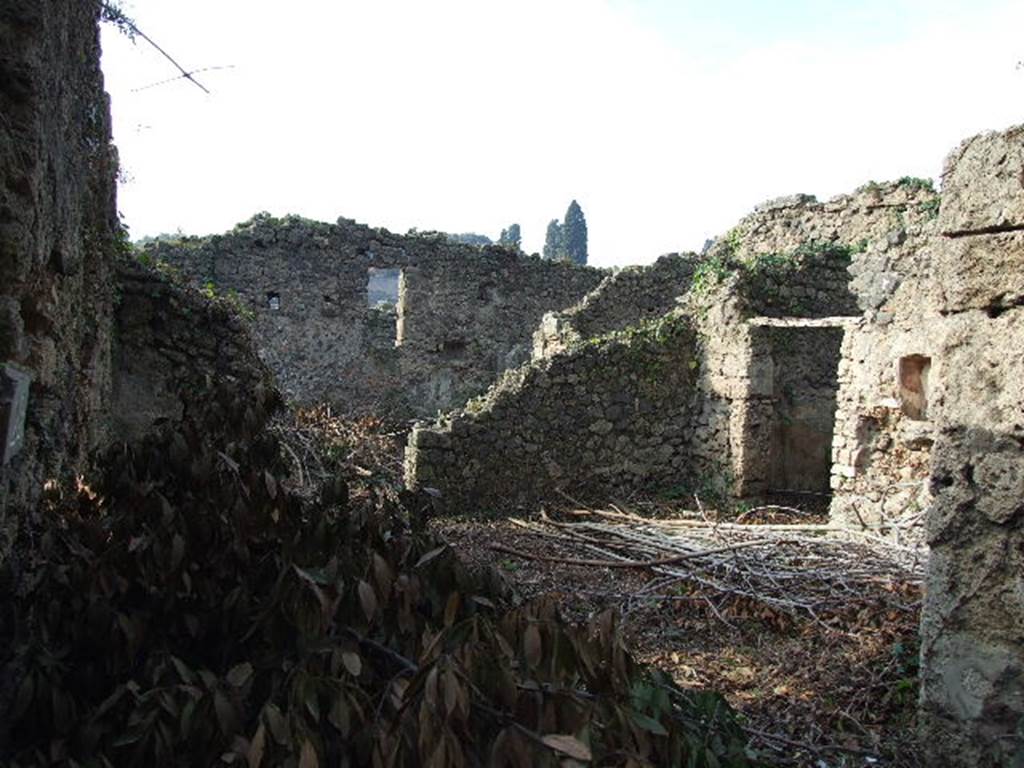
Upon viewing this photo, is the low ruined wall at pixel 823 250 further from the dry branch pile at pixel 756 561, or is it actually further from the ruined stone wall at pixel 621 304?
the dry branch pile at pixel 756 561

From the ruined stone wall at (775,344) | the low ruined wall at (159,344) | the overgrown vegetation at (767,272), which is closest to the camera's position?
the low ruined wall at (159,344)

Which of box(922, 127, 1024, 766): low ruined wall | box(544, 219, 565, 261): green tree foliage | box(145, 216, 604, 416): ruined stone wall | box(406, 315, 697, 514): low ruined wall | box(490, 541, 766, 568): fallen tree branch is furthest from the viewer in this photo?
box(544, 219, 565, 261): green tree foliage

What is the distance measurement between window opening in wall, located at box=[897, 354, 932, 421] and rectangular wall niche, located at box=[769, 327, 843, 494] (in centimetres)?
258

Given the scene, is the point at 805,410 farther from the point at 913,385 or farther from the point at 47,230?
the point at 47,230

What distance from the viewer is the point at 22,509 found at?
264 centimetres

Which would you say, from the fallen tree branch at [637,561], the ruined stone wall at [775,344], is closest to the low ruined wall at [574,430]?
the ruined stone wall at [775,344]

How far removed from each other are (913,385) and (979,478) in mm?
5985

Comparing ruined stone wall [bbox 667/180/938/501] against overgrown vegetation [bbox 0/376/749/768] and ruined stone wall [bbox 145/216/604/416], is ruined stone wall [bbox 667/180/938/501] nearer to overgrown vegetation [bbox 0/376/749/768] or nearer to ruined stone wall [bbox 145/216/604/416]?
ruined stone wall [bbox 145/216/604/416]

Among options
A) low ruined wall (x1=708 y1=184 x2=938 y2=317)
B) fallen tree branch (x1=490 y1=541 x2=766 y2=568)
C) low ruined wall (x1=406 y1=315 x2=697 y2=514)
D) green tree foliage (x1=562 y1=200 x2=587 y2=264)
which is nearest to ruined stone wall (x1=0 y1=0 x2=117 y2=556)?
fallen tree branch (x1=490 y1=541 x2=766 y2=568)

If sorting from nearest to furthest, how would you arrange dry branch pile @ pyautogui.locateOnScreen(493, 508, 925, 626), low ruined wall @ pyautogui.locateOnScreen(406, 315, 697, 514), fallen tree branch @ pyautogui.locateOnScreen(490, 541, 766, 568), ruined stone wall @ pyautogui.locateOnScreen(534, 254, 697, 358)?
dry branch pile @ pyautogui.locateOnScreen(493, 508, 925, 626), fallen tree branch @ pyautogui.locateOnScreen(490, 541, 766, 568), low ruined wall @ pyautogui.locateOnScreen(406, 315, 697, 514), ruined stone wall @ pyautogui.locateOnScreen(534, 254, 697, 358)

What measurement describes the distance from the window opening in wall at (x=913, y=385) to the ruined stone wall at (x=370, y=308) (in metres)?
9.13

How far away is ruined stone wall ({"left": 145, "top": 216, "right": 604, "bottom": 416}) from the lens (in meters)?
15.8

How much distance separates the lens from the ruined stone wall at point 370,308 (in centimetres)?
1580

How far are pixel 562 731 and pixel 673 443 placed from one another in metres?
9.22
